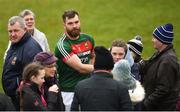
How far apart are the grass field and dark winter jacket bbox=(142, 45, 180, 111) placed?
791 cm

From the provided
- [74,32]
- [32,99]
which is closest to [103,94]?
[32,99]

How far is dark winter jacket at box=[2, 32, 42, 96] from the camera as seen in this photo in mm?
8070

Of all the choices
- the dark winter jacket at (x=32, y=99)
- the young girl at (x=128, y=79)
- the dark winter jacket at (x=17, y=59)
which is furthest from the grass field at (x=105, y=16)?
the dark winter jacket at (x=32, y=99)

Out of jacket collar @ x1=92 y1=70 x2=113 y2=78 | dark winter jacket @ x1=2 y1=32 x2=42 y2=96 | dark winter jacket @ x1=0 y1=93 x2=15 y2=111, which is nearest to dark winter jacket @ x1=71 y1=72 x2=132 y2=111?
jacket collar @ x1=92 y1=70 x2=113 y2=78

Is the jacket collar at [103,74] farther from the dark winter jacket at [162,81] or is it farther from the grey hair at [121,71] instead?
the dark winter jacket at [162,81]

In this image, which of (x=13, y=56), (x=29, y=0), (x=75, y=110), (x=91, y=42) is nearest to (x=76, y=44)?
(x=91, y=42)

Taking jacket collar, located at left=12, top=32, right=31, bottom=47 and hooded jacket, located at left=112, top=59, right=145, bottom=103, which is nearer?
hooded jacket, located at left=112, top=59, right=145, bottom=103

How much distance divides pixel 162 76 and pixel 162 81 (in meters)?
0.07

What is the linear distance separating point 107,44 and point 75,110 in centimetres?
910

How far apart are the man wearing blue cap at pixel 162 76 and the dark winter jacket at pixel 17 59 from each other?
5.25 feet

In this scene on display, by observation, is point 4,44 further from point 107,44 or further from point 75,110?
point 75,110

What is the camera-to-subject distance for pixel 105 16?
56.9ft

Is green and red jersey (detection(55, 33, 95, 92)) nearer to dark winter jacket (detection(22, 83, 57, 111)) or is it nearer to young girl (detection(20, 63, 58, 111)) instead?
young girl (detection(20, 63, 58, 111))

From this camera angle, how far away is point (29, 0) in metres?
18.2
